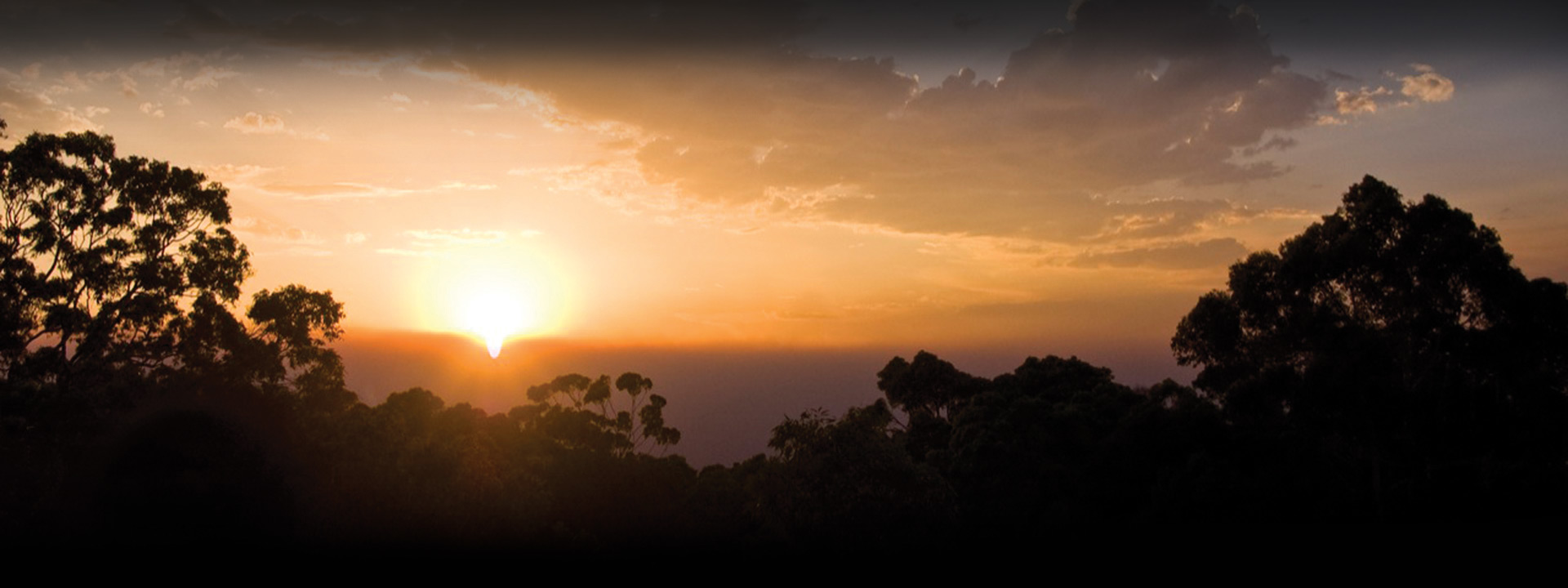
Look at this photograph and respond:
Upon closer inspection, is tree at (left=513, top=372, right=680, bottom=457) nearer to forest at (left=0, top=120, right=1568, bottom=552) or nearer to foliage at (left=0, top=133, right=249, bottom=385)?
forest at (left=0, top=120, right=1568, bottom=552)

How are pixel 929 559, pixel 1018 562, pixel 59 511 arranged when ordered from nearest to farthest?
pixel 1018 562
pixel 929 559
pixel 59 511

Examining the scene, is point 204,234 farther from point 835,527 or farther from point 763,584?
point 763,584

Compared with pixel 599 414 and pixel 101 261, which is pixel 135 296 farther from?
pixel 599 414

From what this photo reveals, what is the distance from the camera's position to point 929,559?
8.39 metres

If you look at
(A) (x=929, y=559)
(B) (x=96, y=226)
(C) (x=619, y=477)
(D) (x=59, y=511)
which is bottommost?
(C) (x=619, y=477)

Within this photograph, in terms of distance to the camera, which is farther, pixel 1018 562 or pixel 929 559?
pixel 929 559

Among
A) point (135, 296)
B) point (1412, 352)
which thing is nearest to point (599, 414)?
point (135, 296)

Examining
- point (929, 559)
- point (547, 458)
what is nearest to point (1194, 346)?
point (929, 559)

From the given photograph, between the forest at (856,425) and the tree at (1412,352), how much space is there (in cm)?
6

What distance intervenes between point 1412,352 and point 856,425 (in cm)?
1728

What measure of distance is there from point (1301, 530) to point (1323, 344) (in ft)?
63.6

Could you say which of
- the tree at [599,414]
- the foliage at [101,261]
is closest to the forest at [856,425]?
the foliage at [101,261]

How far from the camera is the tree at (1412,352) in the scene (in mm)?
21734

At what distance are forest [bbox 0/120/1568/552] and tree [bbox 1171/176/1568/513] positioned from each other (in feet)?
0.20
